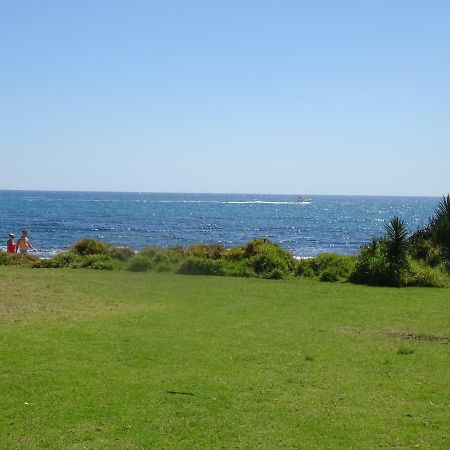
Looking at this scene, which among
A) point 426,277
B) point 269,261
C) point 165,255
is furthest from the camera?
point 165,255

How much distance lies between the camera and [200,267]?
24.9 meters

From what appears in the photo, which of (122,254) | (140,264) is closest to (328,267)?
(140,264)

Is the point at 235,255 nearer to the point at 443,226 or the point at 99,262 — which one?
the point at 99,262

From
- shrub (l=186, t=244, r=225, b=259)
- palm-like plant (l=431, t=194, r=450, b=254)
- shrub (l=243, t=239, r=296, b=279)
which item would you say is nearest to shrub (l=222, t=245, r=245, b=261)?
shrub (l=243, t=239, r=296, b=279)

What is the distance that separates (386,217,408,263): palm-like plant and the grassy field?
17.6 ft

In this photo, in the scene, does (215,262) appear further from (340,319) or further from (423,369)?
(423,369)

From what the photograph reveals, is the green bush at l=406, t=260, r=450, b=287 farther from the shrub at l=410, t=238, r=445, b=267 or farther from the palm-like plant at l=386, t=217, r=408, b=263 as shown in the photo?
the shrub at l=410, t=238, r=445, b=267

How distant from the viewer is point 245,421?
25.9ft

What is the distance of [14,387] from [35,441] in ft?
6.52

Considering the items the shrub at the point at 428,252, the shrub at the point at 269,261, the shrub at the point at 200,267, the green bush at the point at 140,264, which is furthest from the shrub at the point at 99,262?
the shrub at the point at 428,252

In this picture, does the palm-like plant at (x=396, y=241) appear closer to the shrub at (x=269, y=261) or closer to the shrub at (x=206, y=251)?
the shrub at (x=269, y=261)

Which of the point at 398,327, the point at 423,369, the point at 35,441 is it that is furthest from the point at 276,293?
the point at 35,441

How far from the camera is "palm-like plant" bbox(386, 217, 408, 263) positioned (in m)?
23.0

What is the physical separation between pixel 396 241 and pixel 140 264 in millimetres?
9582
